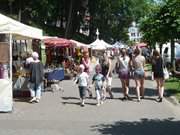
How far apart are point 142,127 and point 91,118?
6.35 ft

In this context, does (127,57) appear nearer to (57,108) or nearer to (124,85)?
(124,85)

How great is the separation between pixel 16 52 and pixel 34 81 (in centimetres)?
1099

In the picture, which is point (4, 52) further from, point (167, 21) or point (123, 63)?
point (167, 21)

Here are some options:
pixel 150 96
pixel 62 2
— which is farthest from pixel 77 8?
pixel 150 96

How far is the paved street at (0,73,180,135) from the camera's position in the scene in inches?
492

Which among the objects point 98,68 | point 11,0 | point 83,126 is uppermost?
point 11,0

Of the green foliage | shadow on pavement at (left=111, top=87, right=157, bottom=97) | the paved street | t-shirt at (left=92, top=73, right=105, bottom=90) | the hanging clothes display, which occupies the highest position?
the green foliage

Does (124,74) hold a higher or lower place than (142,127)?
higher

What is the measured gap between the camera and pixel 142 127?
13055 millimetres

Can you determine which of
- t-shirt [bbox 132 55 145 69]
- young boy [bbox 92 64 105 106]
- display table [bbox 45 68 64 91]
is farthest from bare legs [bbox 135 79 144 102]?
display table [bbox 45 68 64 91]

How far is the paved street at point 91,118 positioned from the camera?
12500 millimetres

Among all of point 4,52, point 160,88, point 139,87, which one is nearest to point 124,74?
point 139,87

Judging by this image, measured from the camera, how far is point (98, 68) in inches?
709

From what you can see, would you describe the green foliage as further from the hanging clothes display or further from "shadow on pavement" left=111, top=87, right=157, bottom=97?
the hanging clothes display
